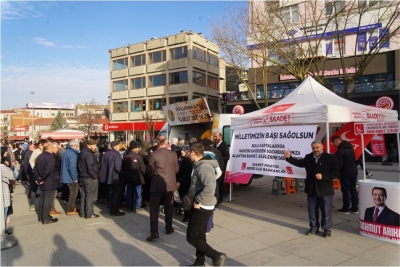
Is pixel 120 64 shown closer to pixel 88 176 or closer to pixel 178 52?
pixel 178 52

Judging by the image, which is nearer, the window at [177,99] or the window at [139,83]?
the window at [177,99]

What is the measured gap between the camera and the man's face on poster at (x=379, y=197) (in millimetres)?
4918

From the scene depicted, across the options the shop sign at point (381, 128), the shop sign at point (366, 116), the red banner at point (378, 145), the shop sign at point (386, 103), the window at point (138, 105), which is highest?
the window at point (138, 105)

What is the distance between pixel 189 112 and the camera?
12.8 metres

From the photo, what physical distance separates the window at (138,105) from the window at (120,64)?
630 centimetres

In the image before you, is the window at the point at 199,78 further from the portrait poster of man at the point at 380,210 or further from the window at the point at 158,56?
the portrait poster of man at the point at 380,210

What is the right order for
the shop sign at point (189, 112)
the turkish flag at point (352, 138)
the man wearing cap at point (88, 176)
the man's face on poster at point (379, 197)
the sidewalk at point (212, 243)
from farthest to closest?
the shop sign at point (189, 112), the turkish flag at point (352, 138), the man wearing cap at point (88, 176), the man's face on poster at point (379, 197), the sidewalk at point (212, 243)

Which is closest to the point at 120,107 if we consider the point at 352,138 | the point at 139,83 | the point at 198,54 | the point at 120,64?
the point at 139,83

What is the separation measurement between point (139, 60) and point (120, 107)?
811 centimetres

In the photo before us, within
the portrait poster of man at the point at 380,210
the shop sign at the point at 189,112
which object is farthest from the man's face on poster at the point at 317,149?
the shop sign at the point at 189,112

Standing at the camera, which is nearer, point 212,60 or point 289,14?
point 289,14

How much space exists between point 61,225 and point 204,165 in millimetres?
4277

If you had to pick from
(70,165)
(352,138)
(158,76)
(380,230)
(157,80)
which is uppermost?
(158,76)

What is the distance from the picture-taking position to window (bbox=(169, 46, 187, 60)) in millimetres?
39469
